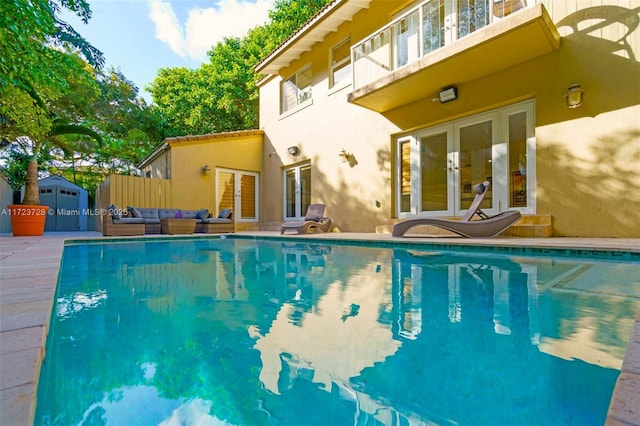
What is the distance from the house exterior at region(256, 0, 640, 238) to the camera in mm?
5625

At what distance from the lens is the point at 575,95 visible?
5.82 metres

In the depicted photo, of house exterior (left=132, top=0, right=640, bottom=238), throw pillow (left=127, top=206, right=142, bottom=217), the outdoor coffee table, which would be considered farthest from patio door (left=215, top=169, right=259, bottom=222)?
throw pillow (left=127, top=206, right=142, bottom=217)

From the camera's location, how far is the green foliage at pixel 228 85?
16266mm

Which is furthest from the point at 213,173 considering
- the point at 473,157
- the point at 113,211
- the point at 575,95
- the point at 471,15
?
the point at 575,95

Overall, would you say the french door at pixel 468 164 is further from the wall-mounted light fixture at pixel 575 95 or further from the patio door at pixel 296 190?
the patio door at pixel 296 190

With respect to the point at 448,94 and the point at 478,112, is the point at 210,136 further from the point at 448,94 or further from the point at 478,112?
the point at 478,112

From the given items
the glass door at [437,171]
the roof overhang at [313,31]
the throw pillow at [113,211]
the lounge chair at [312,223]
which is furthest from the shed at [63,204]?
the glass door at [437,171]

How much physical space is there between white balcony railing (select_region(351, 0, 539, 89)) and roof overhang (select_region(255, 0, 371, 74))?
1254 millimetres

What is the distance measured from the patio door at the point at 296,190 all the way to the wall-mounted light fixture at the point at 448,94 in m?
5.25

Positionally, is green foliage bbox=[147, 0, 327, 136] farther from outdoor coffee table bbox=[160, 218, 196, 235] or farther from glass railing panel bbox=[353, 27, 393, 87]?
outdoor coffee table bbox=[160, 218, 196, 235]

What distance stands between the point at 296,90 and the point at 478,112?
7079 millimetres

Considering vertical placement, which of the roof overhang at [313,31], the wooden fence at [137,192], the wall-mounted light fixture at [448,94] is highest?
the roof overhang at [313,31]

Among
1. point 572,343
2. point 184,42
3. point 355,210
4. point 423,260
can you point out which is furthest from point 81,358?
point 184,42

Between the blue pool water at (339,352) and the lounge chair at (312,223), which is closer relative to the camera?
the blue pool water at (339,352)
